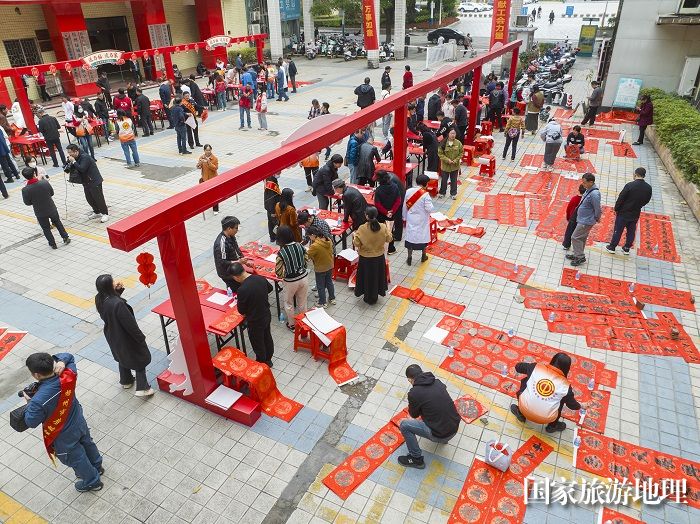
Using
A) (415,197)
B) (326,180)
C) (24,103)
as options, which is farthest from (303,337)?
(24,103)

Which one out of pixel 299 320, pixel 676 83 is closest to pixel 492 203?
pixel 299 320

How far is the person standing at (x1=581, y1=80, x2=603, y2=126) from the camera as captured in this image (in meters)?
17.2

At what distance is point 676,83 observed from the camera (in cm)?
1838

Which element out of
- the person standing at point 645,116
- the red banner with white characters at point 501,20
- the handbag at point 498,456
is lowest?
the handbag at point 498,456

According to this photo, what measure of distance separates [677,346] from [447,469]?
430 cm

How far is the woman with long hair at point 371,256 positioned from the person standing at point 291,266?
1.02m

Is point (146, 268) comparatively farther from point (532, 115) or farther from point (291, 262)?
point (532, 115)

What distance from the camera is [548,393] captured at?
5.46 metres

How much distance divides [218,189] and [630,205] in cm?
753

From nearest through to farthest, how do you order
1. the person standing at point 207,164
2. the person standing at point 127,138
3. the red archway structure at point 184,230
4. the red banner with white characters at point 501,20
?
1. the red archway structure at point 184,230
2. the person standing at point 207,164
3. the person standing at point 127,138
4. the red banner with white characters at point 501,20

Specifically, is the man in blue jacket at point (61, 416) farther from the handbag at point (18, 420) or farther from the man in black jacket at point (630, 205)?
the man in black jacket at point (630, 205)

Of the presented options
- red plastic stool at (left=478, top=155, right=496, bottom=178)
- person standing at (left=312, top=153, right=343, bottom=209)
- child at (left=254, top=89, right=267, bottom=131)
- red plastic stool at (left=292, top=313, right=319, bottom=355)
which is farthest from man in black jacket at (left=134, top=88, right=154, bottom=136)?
red plastic stool at (left=292, top=313, right=319, bottom=355)

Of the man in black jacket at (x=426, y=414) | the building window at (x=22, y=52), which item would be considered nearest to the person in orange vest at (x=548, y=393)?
the man in black jacket at (x=426, y=414)

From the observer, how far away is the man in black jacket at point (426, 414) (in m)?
5.08
